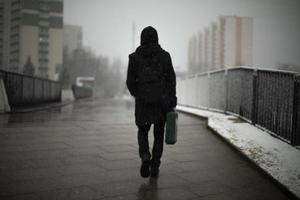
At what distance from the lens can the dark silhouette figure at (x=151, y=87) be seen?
4000 mm

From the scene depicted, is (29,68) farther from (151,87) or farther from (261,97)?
(151,87)

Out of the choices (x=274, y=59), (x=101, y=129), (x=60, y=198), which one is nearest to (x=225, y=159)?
(x=60, y=198)

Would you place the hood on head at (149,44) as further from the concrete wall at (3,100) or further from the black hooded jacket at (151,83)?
the concrete wall at (3,100)

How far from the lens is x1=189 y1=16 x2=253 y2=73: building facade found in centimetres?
14450

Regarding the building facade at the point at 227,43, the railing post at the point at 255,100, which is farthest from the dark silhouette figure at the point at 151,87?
the building facade at the point at 227,43

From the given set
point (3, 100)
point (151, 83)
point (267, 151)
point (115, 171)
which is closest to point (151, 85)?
point (151, 83)

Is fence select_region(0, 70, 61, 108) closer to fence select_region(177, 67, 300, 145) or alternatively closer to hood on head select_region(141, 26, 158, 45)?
fence select_region(177, 67, 300, 145)

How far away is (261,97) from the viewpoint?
23.9ft

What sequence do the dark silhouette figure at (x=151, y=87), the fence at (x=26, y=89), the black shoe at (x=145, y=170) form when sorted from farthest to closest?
the fence at (x=26, y=89) → the dark silhouette figure at (x=151, y=87) → the black shoe at (x=145, y=170)

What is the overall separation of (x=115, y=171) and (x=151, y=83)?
1.27 meters

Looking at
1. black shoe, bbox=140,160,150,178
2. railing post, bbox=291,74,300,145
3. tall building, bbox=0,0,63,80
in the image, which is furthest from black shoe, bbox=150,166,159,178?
tall building, bbox=0,0,63,80

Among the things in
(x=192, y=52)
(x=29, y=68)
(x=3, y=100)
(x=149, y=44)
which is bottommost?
(x=3, y=100)

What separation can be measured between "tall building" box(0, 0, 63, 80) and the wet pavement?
119 metres

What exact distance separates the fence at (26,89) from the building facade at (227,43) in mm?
132644
